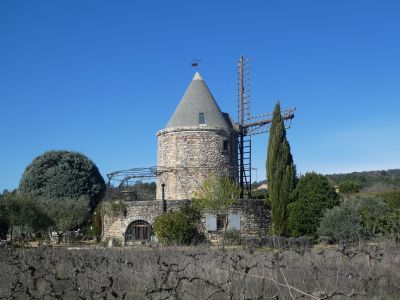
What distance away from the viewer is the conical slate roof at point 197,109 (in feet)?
96.8

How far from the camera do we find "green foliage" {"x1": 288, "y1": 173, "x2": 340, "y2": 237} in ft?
81.5

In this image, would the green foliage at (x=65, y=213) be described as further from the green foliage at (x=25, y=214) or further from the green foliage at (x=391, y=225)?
the green foliage at (x=391, y=225)

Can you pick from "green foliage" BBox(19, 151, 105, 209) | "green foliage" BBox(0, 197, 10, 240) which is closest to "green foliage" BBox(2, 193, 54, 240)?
"green foliage" BBox(0, 197, 10, 240)

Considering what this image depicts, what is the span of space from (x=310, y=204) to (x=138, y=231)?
846 centimetres

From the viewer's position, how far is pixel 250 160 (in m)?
30.9

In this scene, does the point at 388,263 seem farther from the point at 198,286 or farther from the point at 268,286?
the point at 198,286

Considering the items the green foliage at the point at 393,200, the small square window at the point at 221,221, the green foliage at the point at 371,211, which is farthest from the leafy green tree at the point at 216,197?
the green foliage at the point at 393,200

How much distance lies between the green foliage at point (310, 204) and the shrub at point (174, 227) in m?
4.73

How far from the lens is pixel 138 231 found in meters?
27.1

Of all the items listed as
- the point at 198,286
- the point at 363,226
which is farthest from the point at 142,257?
the point at 363,226

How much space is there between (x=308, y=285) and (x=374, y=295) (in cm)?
101

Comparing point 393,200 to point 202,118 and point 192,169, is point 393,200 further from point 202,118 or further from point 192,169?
point 202,118

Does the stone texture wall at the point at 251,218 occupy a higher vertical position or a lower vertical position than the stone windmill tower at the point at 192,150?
lower

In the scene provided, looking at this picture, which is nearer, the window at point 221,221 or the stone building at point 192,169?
the window at point 221,221
